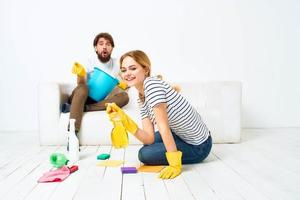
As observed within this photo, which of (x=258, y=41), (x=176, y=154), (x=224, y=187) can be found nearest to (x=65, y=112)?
(x=176, y=154)

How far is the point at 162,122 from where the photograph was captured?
1.73 metres

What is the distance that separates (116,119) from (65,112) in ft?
3.42

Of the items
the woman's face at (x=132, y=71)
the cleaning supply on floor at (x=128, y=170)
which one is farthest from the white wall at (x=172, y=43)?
the cleaning supply on floor at (x=128, y=170)

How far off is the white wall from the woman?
158cm

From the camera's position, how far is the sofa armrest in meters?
2.62

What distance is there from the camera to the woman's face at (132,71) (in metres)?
1.78

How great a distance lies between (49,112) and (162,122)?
1.17 m

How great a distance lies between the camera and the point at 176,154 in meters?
1.73

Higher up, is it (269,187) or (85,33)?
(85,33)

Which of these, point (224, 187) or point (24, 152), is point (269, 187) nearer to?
point (224, 187)

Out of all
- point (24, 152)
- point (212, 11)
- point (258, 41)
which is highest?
point (212, 11)

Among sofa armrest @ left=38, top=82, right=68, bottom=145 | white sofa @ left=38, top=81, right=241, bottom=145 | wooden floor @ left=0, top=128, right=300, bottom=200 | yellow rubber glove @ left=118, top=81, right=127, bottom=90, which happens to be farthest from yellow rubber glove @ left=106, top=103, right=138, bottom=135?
yellow rubber glove @ left=118, top=81, right=127, bottom=90

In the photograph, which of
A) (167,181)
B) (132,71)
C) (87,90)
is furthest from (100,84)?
(167,181)

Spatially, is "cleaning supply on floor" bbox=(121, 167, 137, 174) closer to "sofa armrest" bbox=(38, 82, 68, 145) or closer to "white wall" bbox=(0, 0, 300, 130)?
"sofa armrest" bbox=(38, 82, 68, 145)
